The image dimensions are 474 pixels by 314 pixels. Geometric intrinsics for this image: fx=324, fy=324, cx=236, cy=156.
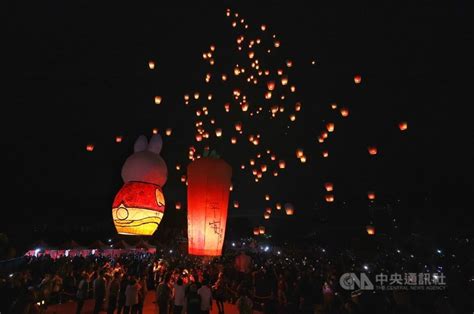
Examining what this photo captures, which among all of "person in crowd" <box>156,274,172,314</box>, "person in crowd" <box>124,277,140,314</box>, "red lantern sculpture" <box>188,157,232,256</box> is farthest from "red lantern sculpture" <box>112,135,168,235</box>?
"person in crowd" <box>156,274,172,314</box>

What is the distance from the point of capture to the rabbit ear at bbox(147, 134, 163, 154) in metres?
13.5

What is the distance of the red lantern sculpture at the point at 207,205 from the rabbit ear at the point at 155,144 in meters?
3.10

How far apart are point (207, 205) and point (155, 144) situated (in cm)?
437

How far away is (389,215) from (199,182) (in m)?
23.2

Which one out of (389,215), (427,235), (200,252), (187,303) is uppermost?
(389,215)

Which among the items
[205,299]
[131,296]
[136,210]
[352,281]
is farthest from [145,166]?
[352,281]

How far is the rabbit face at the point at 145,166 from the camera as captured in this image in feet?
40.9

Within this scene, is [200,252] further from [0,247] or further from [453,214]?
[453,214]

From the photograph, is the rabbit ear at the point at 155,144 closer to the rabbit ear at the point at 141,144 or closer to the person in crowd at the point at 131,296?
the rabbit ear at the point at 141,144

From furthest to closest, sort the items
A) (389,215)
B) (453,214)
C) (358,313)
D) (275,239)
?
(275,239) → (389,215) → (453,214) → (358,313)

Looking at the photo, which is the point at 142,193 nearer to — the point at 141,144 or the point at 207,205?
the point at 141,144

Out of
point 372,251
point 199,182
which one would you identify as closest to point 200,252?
point 199,182

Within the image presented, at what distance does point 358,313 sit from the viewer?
5.93 m

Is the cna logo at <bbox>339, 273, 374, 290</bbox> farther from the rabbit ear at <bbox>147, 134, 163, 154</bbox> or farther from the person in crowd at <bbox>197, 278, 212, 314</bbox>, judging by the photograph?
the rabbit ear at <bbox>147, 134, 163, 154</bbox>
